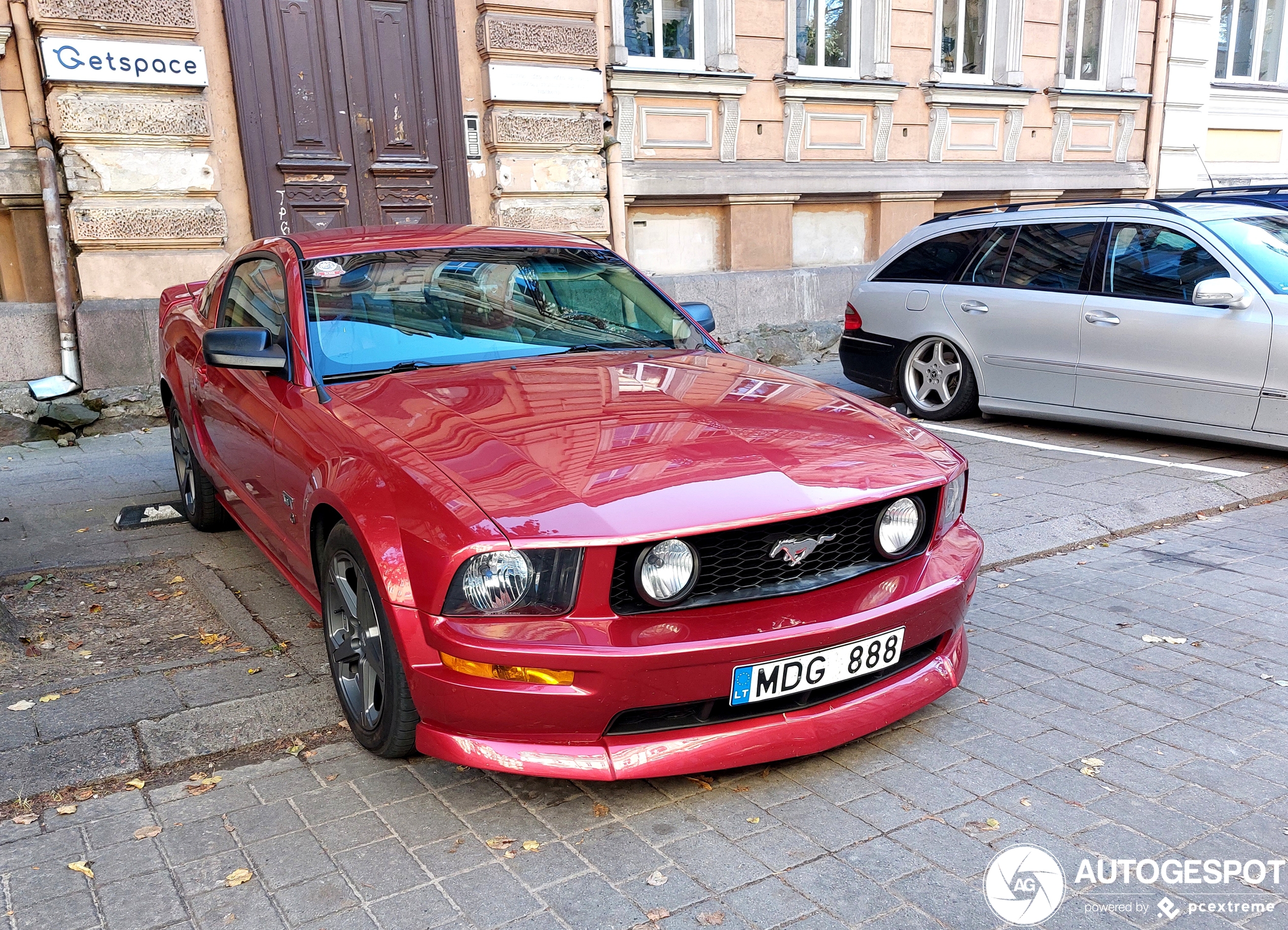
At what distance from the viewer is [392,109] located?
937 cm

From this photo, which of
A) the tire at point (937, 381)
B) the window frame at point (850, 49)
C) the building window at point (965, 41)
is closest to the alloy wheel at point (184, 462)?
the tire at point (937, 381)

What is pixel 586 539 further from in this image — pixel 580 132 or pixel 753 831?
pixel 580 132

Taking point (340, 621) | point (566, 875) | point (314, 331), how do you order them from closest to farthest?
point (566, 875)
point (340, 621)
point (314, 331)

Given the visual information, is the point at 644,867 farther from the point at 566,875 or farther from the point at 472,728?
the point at 472,728

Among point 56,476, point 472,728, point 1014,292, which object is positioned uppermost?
point 1014,292

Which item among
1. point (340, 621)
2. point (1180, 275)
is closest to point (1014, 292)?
point (1180, 275)

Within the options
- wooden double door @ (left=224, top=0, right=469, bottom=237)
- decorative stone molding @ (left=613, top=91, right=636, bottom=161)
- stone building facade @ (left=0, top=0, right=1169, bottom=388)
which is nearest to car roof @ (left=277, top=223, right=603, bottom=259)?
stone building facade @ (left=0, top=0, right=1169, bottom=388)

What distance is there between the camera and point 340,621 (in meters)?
3.29

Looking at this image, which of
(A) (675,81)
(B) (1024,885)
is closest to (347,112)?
(A) (675,81)

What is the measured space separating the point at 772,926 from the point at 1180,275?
5.62 m

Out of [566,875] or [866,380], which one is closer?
[566,875]

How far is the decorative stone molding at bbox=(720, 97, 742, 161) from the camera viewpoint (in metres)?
11.0

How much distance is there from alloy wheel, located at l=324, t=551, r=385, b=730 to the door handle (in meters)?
5.43

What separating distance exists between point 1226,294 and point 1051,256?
1309mm
